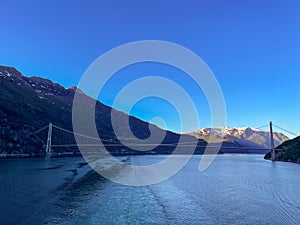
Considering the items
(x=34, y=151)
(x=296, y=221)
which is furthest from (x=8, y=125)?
(x=296, y=221)

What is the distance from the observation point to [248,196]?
26609 mm

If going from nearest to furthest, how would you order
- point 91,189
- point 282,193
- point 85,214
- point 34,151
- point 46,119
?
point 85,214, point 282,193, point 91,189, point 34,151, point 46,119

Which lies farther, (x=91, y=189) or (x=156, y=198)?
(x=91, y=189)

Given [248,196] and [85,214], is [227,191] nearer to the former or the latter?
[248,196]

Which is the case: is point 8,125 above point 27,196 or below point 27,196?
above

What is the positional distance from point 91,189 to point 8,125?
82038 mm

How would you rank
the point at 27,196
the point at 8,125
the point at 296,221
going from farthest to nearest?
the point at 8,125, the point at 27,196, the point at 296,221

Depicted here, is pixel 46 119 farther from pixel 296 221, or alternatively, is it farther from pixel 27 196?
pixel 296 221

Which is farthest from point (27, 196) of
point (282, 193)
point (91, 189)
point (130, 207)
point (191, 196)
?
point (282, 193)

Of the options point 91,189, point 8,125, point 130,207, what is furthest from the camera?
point 8,125

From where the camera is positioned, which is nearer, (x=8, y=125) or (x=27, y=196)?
(x=27, y=196)

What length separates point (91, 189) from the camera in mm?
30094

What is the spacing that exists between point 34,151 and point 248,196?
97283 mm

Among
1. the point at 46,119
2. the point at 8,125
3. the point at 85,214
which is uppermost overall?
the point at 46,119
